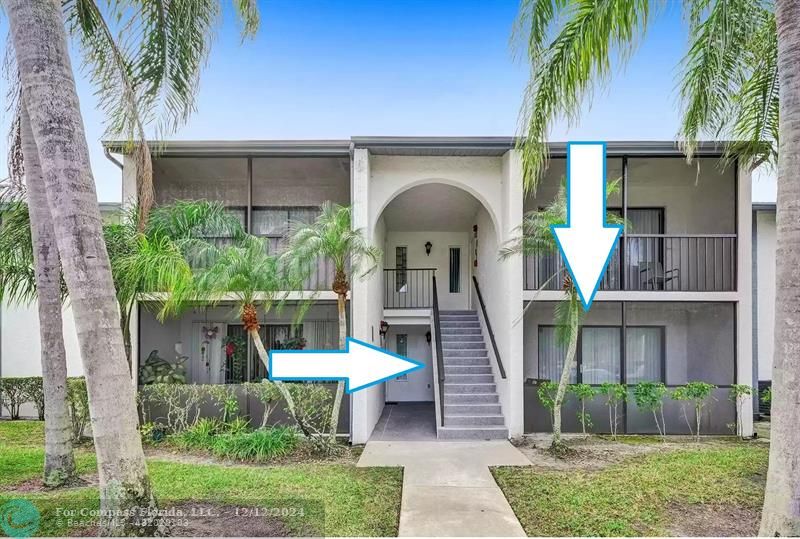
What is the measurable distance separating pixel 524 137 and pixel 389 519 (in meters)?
5.72

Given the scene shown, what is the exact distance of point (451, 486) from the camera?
6566mm

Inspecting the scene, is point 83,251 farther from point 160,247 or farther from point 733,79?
point 733,79

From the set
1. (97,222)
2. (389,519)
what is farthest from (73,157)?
(389,519)

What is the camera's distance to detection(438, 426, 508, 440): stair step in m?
9.24

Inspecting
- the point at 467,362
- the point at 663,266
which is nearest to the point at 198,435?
the point at 467,362

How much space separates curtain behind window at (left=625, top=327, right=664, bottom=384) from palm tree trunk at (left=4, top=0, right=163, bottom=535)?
10.5m

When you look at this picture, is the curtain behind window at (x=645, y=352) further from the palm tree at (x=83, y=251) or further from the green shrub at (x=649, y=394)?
the palm tree at (x=83, y=251)

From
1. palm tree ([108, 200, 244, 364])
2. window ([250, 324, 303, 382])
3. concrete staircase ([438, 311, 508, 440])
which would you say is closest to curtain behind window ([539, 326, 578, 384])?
concrete staircase ([438, 311, 508, 440])

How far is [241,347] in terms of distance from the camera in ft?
36.3

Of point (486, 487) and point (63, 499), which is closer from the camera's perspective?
point (63, 499)

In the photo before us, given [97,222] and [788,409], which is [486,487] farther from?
[97,222]

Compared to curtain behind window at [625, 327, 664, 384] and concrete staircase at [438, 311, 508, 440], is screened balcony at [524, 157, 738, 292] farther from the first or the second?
concrete staircase at [438, 311, 508, 440]

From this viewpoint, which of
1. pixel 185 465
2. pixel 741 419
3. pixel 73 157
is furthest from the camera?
pixel 741 419

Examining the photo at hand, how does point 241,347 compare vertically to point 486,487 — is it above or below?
above
